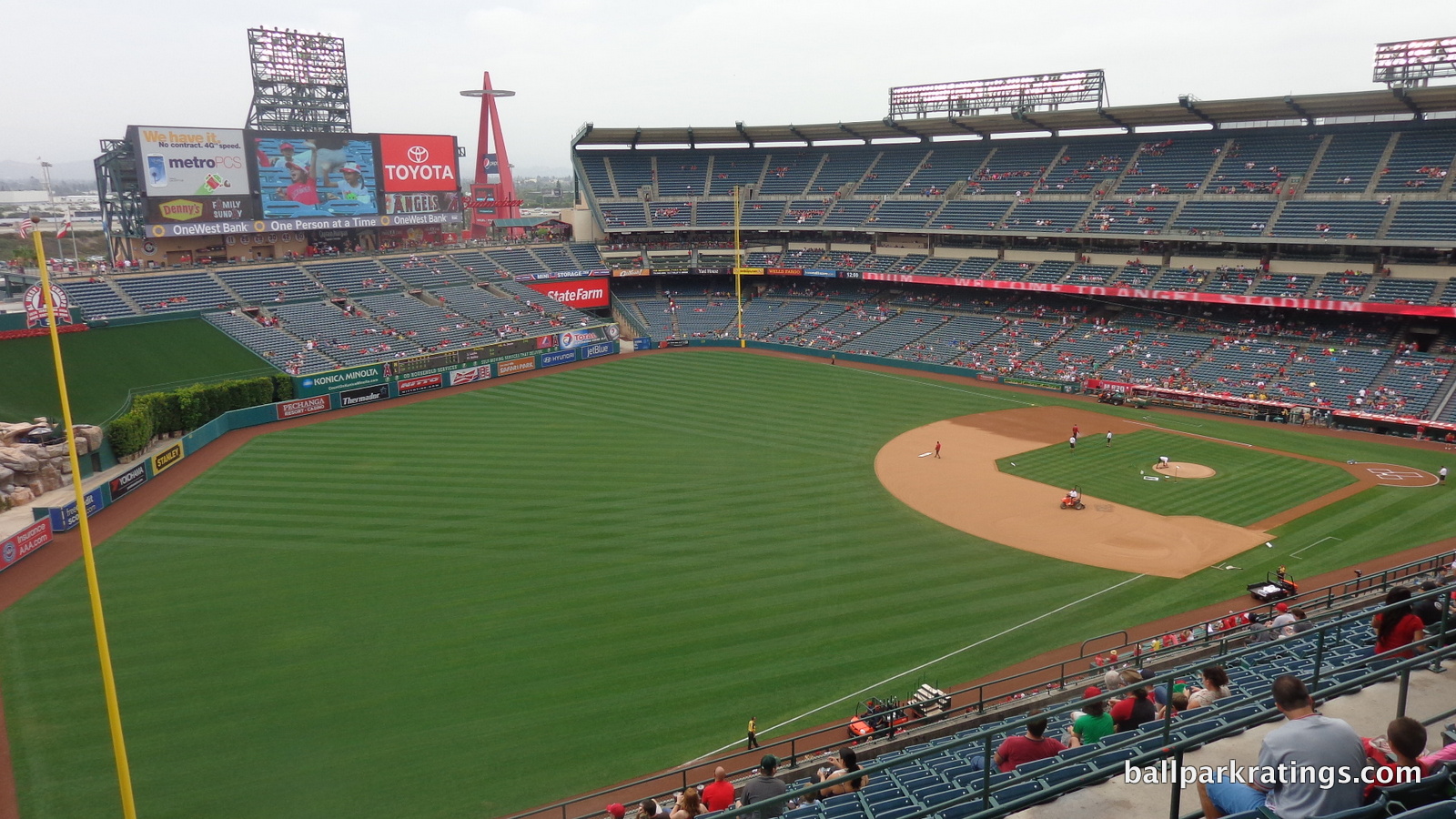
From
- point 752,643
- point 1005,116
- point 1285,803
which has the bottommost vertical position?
point 752,643

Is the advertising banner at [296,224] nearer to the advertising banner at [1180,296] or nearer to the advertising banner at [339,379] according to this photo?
the advertising banner at [339,379]

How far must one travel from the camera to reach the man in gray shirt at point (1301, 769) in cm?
535

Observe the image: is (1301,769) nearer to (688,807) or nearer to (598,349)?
(688,807)

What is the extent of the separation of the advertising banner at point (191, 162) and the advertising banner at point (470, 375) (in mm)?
20888

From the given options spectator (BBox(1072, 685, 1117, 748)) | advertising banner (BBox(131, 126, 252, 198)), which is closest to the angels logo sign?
advertising banner (BBox(131, 126, 252, 198))

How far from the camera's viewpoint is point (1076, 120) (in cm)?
6116

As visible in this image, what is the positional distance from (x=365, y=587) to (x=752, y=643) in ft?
38.1

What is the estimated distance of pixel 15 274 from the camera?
53625mm

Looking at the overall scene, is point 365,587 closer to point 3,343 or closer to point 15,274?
point 3,343

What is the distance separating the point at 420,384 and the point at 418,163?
2388 centimetres

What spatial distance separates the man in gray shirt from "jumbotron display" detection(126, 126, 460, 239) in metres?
64.8

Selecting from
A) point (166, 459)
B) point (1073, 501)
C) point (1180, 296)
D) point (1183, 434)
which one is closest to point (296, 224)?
point (166, 459)

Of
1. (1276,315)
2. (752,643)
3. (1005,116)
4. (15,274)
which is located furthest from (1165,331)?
(15,274)

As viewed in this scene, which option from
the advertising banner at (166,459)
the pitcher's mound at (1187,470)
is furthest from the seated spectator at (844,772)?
the advertising banner at (166,459)
